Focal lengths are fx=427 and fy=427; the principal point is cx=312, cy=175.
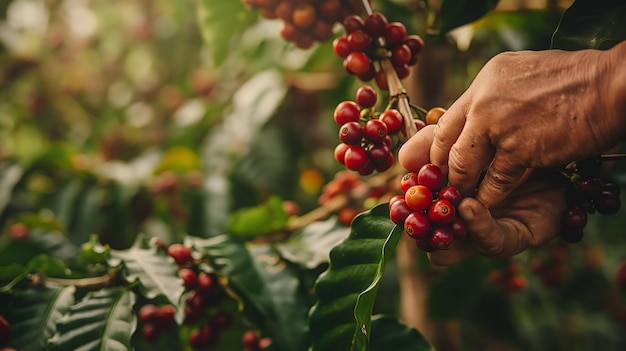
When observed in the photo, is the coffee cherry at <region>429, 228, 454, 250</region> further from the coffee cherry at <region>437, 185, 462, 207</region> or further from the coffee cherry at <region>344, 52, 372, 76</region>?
the coffee cherry at <region>344, 52, 372, 76</region>

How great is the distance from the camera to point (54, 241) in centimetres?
155

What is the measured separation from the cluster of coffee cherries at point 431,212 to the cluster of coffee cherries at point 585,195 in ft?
0.94

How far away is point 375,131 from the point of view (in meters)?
0.85

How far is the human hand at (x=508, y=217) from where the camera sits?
81 cm

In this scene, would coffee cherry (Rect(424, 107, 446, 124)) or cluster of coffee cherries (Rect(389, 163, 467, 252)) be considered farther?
coffee cherry (Rect(424, 107, 446, 124))

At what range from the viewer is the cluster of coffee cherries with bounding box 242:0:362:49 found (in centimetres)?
112

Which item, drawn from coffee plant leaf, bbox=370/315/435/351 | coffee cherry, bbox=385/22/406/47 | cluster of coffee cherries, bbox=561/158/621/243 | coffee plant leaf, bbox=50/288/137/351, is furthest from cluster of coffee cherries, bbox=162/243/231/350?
cluster of coffee cherries, bbox=561/158/621/243

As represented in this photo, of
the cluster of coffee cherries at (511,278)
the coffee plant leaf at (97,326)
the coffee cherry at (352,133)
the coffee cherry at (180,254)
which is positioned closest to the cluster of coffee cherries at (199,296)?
the coffee cherry at (180,254)

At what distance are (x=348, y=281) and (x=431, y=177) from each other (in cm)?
29

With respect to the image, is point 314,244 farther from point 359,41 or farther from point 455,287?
point 455,287

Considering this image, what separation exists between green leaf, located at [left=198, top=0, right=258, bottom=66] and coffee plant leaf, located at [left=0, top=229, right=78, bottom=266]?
88cm

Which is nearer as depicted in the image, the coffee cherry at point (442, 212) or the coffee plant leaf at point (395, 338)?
the coffee cherry at point (442, 212)

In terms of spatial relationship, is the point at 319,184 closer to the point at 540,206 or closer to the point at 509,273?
the point at 509,273

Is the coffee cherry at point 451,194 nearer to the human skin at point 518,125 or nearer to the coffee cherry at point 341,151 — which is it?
the human skin at point 518,125
